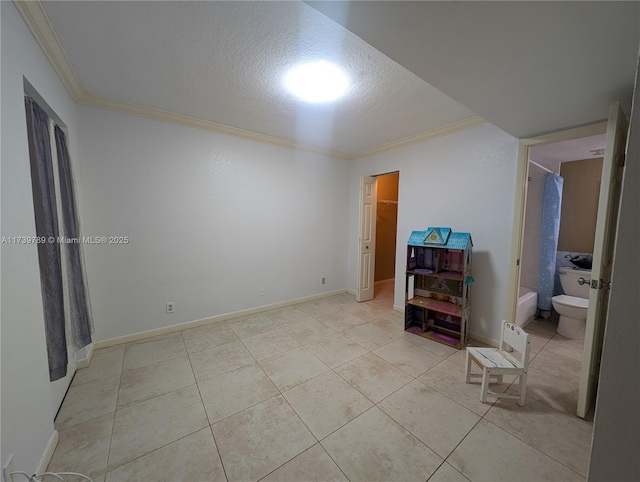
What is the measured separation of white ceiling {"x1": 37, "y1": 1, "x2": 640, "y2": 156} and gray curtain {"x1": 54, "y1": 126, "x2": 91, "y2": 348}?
694mm

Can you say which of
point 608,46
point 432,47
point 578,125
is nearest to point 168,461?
point 432,47

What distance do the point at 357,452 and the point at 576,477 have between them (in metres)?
1.12

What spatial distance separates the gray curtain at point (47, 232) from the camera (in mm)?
1461

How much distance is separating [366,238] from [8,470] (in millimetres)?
3717

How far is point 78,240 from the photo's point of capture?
203 cm

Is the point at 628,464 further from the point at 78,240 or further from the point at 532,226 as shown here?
the point at 532,226

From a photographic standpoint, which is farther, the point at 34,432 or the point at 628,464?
the point at 34,432

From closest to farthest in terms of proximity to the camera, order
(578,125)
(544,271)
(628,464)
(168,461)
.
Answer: (628,464) → (168,461) → (578,125) → (544,271)

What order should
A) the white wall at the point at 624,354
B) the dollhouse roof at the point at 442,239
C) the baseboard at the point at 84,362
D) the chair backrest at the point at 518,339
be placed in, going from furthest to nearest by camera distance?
the dollhouse roof at the point at 442,239, the baseboard at the point at 84,362, the chair backrest at the point at 518,339, the white wall at the point at 624,354

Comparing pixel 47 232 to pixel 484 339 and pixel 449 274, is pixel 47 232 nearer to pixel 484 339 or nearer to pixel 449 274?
pixel 449 274

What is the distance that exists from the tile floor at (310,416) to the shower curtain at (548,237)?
85 centimetres

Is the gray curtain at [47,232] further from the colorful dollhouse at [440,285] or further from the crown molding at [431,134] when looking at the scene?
the crown molding at [431,134]

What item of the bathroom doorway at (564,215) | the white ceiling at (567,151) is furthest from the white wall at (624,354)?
the bathroom doorway at (564,215)

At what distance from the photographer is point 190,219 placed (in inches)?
112
